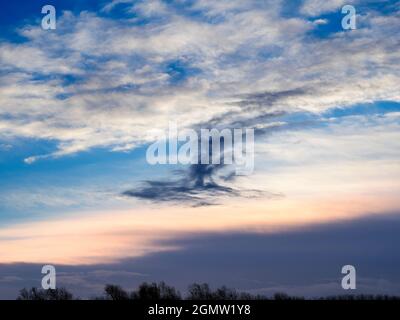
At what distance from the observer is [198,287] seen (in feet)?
355
